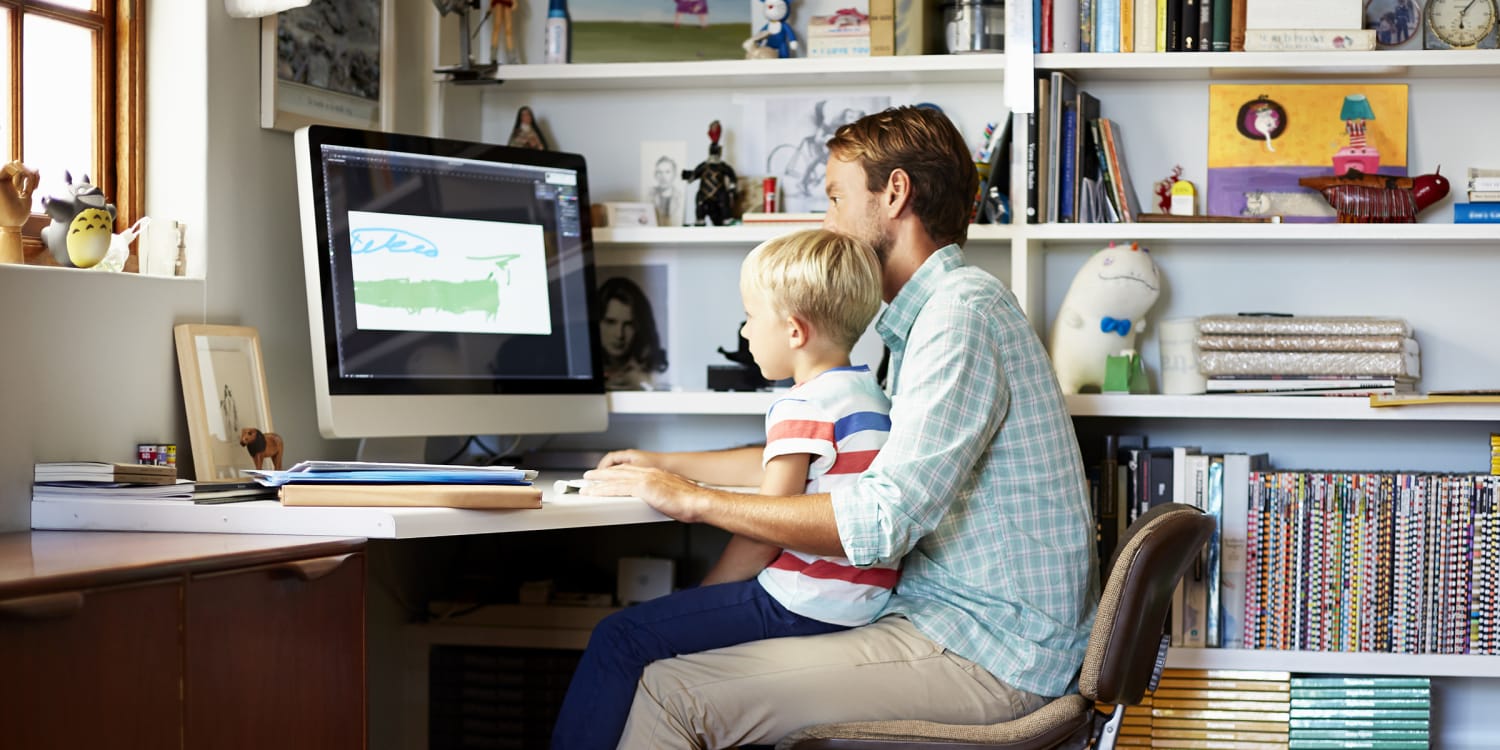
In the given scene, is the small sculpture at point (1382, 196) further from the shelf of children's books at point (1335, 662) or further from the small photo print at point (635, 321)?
the small photo print at point (635, 321)

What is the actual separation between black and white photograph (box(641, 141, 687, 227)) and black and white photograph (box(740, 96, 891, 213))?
5.3 inches

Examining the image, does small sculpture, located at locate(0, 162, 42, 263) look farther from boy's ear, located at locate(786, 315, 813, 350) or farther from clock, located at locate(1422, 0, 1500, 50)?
clock, located at locate(1422, 0, 1500, 50)

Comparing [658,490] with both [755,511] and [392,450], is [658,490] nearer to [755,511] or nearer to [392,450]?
[755,511]

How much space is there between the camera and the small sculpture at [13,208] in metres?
1.90

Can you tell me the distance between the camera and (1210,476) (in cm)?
258

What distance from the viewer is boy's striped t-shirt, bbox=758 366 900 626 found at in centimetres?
184

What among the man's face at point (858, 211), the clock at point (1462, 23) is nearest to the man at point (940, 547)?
the man's face at point (858, 211)

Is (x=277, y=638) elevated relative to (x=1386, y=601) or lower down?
elevated

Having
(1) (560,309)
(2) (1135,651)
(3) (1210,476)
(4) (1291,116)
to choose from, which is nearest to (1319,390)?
(3) (1210,476)

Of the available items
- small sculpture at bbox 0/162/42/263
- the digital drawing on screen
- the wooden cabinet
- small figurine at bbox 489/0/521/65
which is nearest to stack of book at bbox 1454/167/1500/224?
the digital drawing on screen

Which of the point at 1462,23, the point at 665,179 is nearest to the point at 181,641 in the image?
the point at 665,179

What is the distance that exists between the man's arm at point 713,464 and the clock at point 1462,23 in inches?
60.9

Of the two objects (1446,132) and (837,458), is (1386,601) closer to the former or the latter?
(1446,132)

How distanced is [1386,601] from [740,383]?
1220 millimetres
